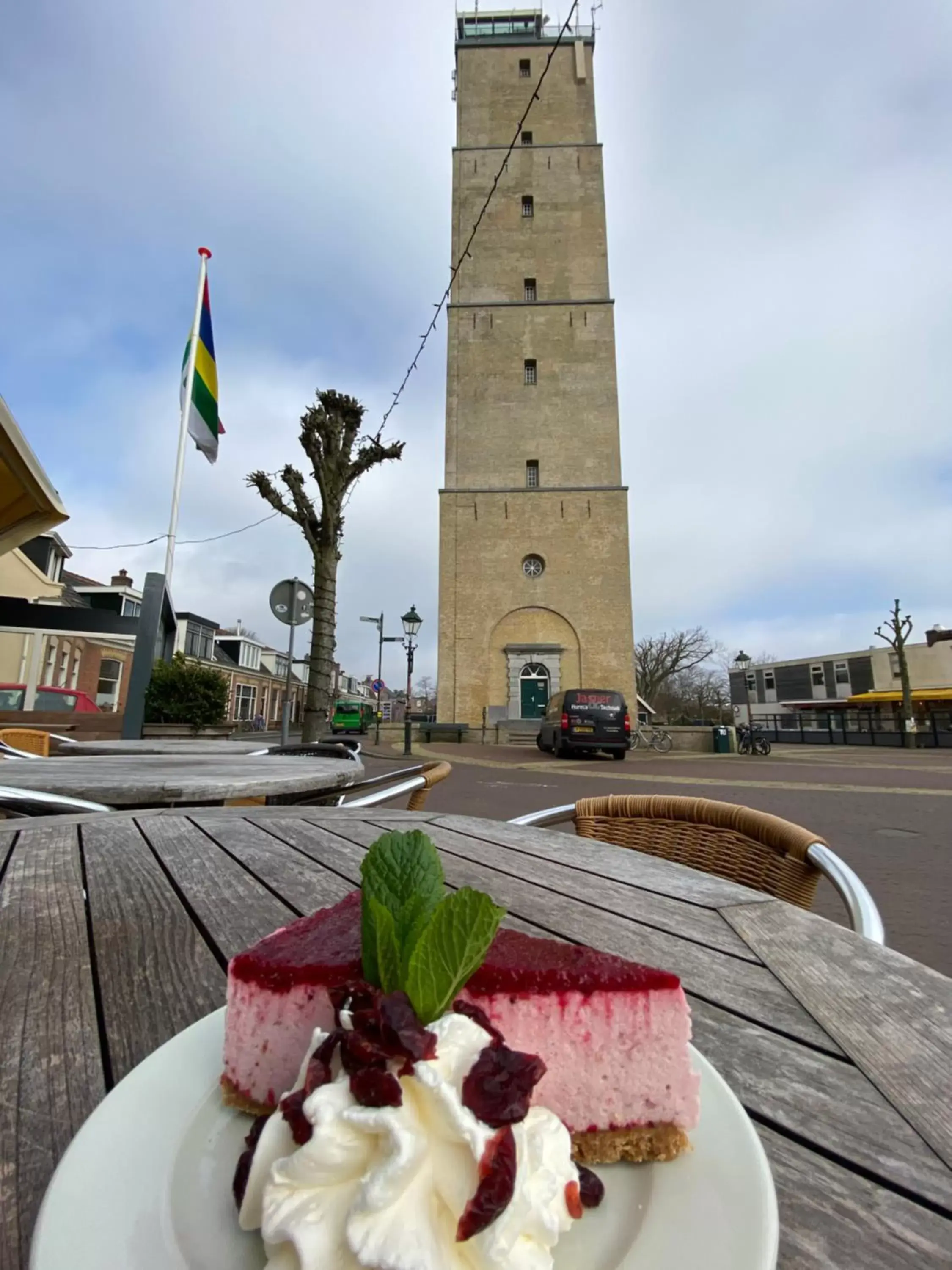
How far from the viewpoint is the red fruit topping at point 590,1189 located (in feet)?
1.14

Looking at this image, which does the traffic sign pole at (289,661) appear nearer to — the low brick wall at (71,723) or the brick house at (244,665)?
the low brick wall at (71,723)

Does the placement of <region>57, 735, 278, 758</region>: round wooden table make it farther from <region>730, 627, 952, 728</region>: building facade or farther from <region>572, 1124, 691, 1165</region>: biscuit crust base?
<region>730, 627, 952, 728</region>: building facade

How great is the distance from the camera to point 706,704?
41.2 m

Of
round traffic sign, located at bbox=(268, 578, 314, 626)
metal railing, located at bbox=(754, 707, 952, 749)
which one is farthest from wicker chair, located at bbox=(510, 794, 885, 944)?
metal railing, located at bbox=(754, 707, 952, 749)

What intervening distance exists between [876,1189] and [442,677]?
18.2m

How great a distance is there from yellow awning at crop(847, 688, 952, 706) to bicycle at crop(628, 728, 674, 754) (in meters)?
18.6

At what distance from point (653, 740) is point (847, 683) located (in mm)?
32033

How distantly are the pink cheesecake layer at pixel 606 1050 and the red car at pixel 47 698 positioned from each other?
13.2 m

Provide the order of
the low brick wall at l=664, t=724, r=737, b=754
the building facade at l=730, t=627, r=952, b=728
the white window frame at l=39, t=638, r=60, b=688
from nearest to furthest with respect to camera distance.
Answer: the white window frame at l=39, t=638, r=60, b=688, the low brick wall at l=664, t=724, r=737, b=754, the building facade at l=730, t=627, r=952, b=728

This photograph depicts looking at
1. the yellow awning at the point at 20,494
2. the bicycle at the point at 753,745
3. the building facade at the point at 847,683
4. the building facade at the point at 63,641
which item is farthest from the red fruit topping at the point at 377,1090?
the building facade at the point at 847,683

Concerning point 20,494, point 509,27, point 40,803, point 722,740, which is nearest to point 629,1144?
point 40,803

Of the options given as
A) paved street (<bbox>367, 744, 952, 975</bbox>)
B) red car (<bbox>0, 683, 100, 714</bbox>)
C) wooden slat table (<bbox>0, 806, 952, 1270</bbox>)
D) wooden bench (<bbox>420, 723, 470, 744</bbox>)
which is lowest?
paved street (<bbox>367, 744, 952, 975</bbox>)

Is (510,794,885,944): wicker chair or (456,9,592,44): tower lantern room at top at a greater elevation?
(456,9,592,44): tower lantern room at top

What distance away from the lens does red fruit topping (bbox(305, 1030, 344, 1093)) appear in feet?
1.14
